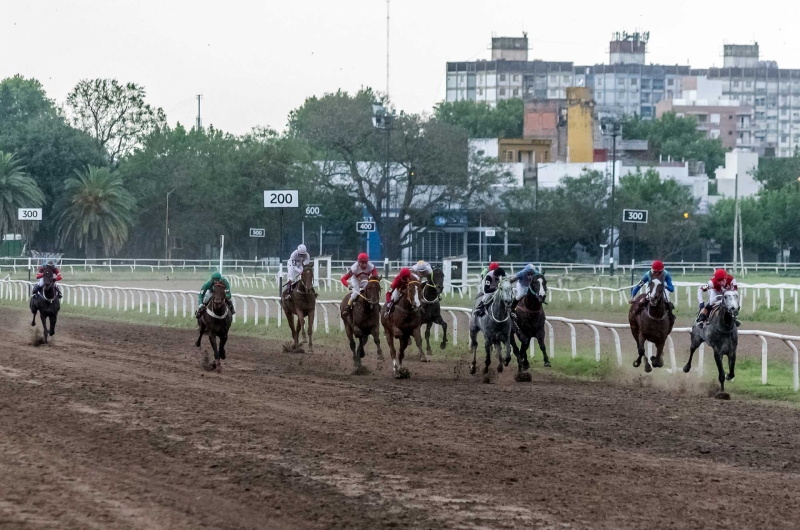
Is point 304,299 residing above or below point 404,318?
above

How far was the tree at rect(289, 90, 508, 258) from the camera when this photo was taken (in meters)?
64.3

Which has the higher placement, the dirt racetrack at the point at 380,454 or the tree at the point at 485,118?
the tree at the point at 485,118

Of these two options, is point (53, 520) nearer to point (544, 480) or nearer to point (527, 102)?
point (544, 480)

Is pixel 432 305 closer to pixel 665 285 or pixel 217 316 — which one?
pixel 217 316

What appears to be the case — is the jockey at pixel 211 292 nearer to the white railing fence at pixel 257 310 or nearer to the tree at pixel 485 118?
the white railing fence at pixel 257 310

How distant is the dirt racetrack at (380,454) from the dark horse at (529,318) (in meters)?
0.50

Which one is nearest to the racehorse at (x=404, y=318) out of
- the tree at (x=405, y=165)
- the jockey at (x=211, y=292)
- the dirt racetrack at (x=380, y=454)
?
the dirt racetrack at (x=380, y=454)

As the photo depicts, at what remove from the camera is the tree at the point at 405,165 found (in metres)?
64.3

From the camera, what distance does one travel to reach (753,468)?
10.6 meters

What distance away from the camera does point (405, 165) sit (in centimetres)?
6462

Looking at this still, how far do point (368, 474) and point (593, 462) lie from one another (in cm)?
198

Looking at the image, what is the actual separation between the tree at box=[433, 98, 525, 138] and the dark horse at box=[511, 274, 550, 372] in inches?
4189

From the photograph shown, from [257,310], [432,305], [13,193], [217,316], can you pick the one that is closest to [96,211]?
[13,193]

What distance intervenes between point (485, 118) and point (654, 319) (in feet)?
365
